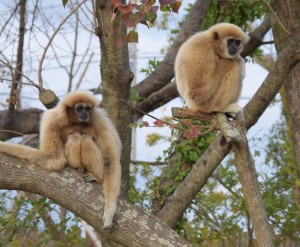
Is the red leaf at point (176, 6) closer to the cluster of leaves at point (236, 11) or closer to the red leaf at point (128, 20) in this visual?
the red leaf at point (128, 20)

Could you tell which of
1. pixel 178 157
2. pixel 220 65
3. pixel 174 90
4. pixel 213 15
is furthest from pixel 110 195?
pixel 213 15

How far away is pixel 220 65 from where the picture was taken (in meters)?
7.15

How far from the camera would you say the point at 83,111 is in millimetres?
7094

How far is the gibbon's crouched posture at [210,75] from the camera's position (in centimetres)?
701

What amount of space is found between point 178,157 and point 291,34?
278 centimetres

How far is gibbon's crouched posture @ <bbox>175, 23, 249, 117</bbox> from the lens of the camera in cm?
701

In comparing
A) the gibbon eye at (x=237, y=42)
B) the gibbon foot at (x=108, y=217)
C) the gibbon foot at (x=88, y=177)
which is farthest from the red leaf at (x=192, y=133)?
the gibbon eye at (x=237, y=42)

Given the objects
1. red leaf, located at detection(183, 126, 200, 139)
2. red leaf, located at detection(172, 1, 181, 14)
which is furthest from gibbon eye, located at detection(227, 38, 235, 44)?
red leaf, located at detection(172, 1, 181, 14)

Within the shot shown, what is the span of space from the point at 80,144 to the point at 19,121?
4.02m

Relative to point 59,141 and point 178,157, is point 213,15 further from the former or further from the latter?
point 59,141

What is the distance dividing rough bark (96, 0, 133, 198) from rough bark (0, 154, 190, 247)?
2.06m

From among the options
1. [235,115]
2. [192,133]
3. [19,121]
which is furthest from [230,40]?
[19,121]

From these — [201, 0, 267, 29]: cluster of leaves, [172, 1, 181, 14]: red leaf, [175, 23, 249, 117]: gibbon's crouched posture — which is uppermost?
[201, 0, 267, 29]: cluster of leaves

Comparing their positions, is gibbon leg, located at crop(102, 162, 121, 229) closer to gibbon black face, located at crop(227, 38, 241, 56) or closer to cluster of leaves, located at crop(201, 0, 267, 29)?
gibbon black face, located at crop(227, 38, 241, 56)
